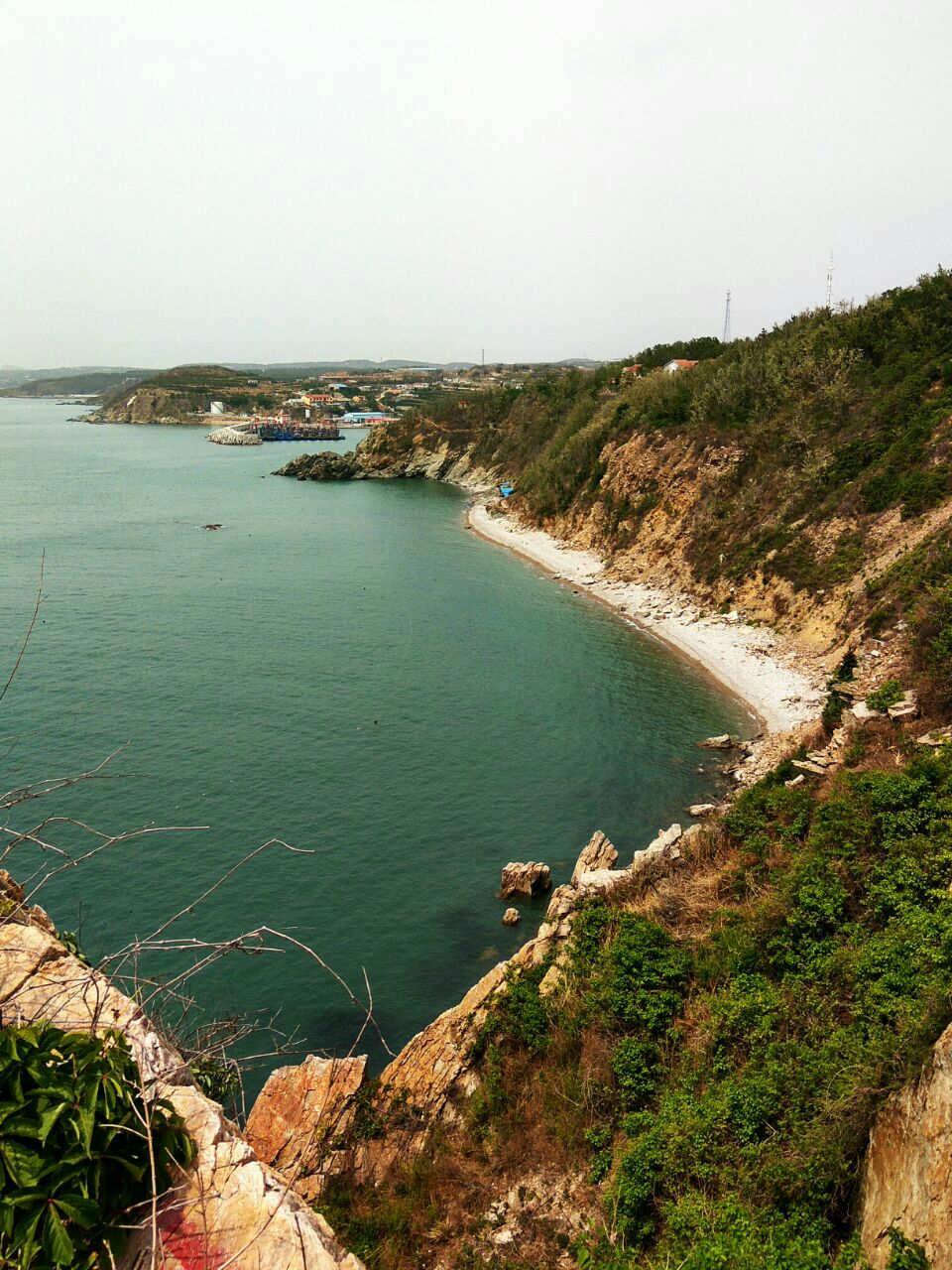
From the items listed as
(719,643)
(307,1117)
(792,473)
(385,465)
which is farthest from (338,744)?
(385,465)

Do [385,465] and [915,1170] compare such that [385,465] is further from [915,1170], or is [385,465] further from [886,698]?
[915,1170]

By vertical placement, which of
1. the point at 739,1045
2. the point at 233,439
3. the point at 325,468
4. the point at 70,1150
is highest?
the point at 233,439

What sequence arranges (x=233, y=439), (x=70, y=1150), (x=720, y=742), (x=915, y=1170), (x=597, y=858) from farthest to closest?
(x=233, y=439) < (x=720, y=742) < (x=597, y=858) < (x=915, y=1170) < (x=70, y=1150)

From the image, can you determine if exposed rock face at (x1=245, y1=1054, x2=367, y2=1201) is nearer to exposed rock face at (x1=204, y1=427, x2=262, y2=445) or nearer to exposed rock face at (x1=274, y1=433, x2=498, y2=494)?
exposed rock face at (x1=274, y1=433, x2=498, y2=494)

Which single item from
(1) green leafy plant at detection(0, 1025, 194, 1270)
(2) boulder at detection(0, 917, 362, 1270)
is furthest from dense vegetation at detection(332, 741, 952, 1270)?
(1) green leafy plant at detection(0, 1025, 194, 1270)

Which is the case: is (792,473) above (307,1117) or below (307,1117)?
above
